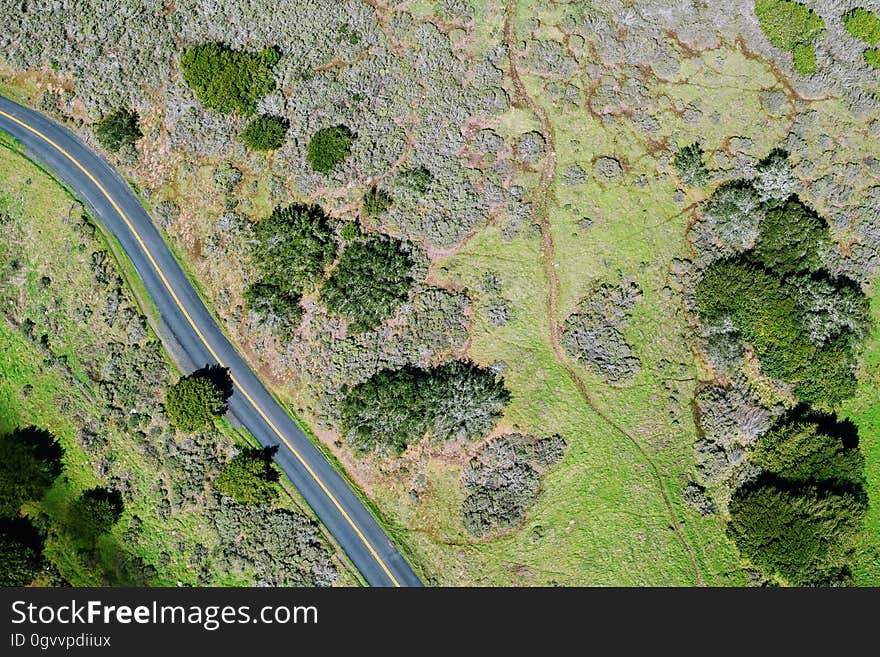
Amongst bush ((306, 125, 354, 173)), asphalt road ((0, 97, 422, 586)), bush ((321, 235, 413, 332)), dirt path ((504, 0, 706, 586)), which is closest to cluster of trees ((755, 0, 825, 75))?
dirt path ((504, 0, 706, 586))

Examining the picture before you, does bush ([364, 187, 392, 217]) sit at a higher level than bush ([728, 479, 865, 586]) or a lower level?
higher

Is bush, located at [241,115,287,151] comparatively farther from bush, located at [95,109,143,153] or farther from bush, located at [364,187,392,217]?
bush, located at [95,109,143,153]

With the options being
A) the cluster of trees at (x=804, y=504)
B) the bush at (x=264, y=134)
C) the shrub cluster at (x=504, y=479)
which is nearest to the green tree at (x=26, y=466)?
the bush at (x=264, y=134)

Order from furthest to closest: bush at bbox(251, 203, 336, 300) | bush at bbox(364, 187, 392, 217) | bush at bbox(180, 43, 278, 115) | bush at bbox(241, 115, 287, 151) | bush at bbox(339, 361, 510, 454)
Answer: bush at bbox(180, 43, 278, 115), bush at bbox(241, 115, 287, 151), bush at bbox(364, 187, 392, 217), bush at bbox(251, 203, 336, 300), bush at bbox(339, 361, 510, 454)

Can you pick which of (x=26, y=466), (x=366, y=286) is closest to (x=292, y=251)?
(x=366, y=286)

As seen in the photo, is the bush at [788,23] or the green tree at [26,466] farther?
the bush at [788,23]

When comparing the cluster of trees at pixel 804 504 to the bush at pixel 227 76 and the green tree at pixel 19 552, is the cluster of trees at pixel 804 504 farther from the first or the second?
the green tree at pixel 19 552
